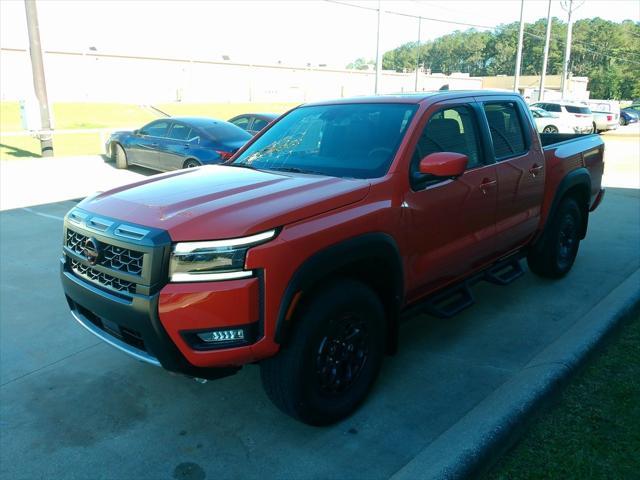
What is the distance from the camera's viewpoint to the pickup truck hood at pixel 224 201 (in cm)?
269

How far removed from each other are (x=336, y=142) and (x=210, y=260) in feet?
5.19

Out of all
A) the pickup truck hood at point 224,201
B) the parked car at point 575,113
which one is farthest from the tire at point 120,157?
the parked car at point 575,113

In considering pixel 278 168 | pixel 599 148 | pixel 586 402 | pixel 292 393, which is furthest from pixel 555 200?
pixel 292 393

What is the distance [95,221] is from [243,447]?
59.2 inches

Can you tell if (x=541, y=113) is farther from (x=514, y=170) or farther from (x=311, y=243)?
(x=311, y=243)

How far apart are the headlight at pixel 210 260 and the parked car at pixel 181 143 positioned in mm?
7887

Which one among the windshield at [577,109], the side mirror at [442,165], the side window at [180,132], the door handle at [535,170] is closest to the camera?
the side mirror at [442,165]

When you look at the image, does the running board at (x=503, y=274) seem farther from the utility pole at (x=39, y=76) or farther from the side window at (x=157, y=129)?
the utility pole at (x=39, y=76)

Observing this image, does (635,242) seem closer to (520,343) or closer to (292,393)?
(520,343)

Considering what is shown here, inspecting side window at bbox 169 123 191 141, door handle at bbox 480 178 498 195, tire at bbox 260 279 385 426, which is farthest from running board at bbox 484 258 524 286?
side window at bbox 169 123 191 141

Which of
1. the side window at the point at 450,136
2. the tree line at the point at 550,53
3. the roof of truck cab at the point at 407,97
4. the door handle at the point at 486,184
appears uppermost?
the tree line at the point at 550,53

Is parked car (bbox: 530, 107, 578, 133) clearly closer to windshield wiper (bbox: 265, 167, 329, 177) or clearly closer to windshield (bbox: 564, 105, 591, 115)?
windshield (bbox: 564, 105, 591, 115)

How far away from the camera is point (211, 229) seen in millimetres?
2662

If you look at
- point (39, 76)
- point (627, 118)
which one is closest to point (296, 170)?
point (39, 76)
